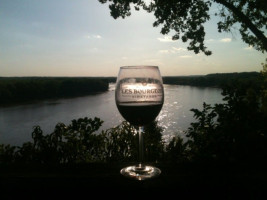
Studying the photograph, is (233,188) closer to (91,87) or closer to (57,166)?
(57,166)

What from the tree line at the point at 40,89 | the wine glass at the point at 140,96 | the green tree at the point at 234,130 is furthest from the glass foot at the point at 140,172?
the tree line at the point at 40,89

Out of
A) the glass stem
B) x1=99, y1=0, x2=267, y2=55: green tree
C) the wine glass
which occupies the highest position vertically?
x1=99, y1=0, x2=267, y2=55: green tree

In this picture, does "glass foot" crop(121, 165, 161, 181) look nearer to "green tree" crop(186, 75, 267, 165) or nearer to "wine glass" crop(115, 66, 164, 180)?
"wine glass" crop(115, 66, 164, 180)

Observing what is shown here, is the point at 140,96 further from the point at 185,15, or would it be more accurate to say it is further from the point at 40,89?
the point at 40,89

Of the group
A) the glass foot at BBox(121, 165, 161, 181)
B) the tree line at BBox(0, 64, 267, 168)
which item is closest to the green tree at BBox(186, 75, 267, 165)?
the tree line at BBox(0, 64, 267, 168)

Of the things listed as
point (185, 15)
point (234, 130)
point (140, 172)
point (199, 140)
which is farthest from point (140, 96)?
point (185, 15)

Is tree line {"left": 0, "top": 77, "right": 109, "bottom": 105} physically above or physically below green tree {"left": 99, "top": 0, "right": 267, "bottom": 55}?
below
